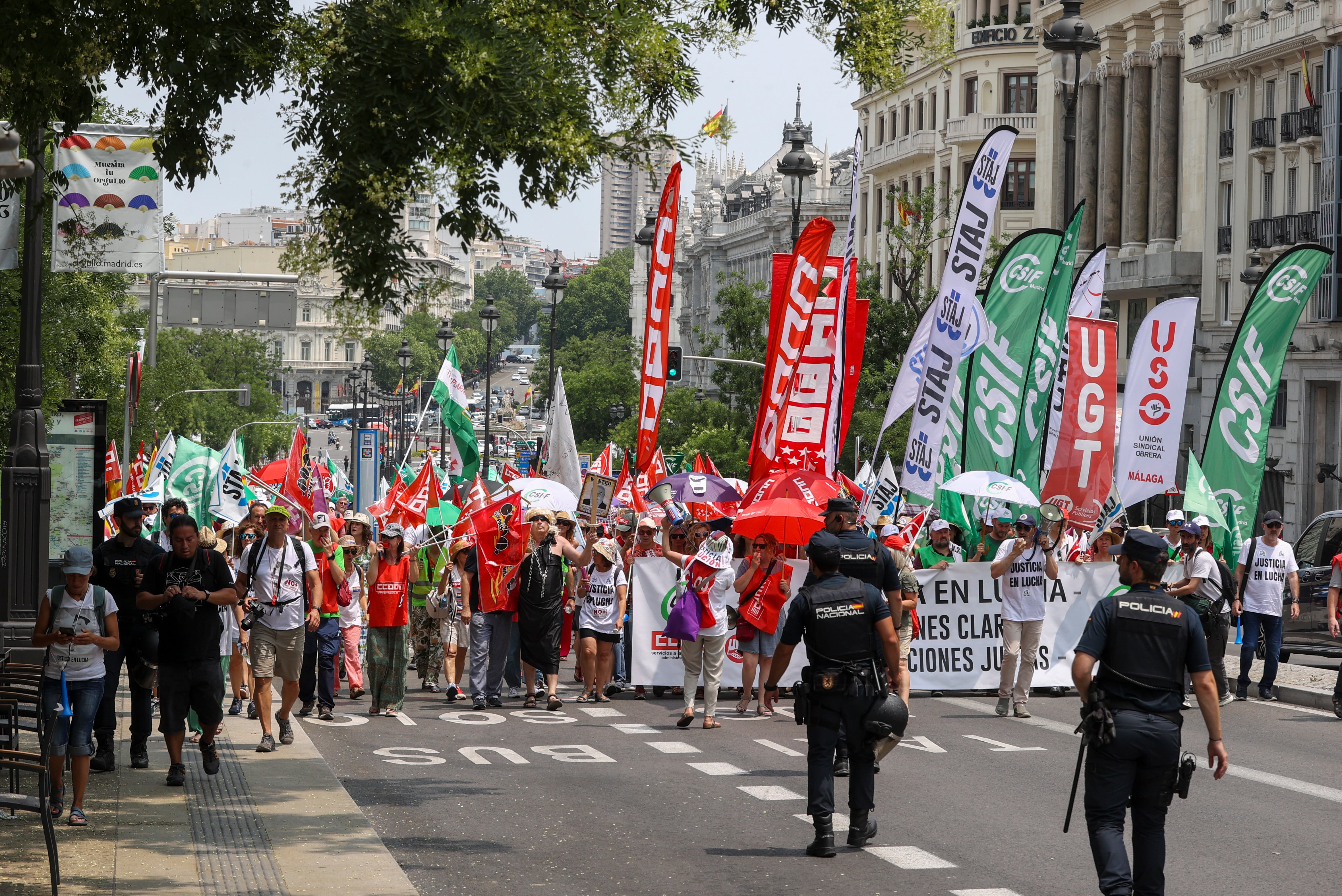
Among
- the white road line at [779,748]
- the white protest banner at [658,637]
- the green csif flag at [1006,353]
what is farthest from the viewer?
the green csif flag at [1006,353]

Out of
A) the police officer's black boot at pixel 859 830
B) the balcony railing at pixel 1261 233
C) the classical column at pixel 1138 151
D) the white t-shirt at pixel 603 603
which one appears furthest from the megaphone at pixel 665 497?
the classical column at pixel 1138 151

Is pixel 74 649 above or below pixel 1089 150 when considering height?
below

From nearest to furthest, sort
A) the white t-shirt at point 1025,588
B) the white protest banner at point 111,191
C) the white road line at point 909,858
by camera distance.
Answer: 1. the white road line at point 909,858
2. the white protest banner at point 111,191
3. the white t-shirt at point 1025,588

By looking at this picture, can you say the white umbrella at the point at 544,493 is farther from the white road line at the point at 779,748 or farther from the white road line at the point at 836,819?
the white road line at the point at 836,819

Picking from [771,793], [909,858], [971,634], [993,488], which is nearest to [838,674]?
[909,858]

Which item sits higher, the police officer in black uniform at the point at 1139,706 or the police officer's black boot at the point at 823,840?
the police officer in black uniform at the point at 1139,706

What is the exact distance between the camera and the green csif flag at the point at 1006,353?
19.6m

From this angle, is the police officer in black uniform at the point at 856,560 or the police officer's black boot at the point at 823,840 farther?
the police officer in black uniform at the point at 856,560

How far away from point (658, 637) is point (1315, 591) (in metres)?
8.63

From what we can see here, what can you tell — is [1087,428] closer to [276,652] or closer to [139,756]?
[276,652]

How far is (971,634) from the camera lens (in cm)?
1736

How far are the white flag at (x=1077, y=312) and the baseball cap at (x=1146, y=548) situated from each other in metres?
12.4

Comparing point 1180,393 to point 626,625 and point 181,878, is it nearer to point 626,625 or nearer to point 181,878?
point 626,625

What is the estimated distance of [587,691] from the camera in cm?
1672
